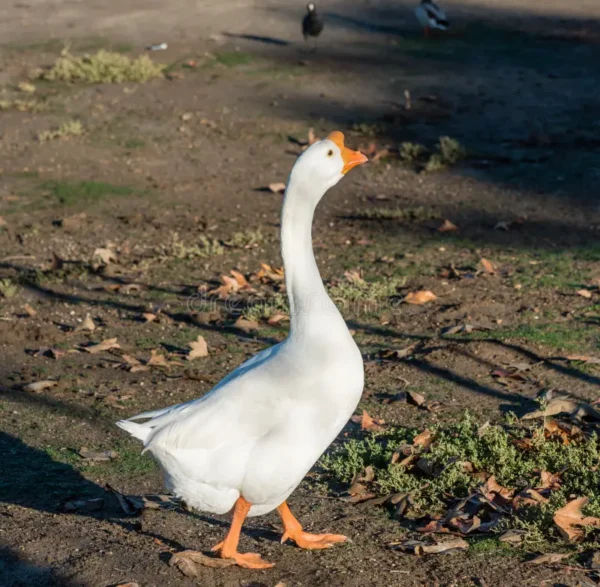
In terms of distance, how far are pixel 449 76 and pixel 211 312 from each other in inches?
349

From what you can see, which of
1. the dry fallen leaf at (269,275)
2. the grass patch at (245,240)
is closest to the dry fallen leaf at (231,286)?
the dry fallen leaf at (269,275)

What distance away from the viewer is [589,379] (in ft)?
19.6

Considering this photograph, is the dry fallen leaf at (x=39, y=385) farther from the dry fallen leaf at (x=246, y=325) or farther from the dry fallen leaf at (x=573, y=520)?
the dry fallen leaf at (x=573, y=520)

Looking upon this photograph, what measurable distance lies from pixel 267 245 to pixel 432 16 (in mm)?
9523

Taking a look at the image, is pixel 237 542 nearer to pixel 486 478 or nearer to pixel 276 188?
pixel 486 478

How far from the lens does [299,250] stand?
4312mm

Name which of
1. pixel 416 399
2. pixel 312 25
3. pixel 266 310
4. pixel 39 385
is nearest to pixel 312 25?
pixel 312 25

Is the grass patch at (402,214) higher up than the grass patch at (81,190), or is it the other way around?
the grass patch at (402,214)

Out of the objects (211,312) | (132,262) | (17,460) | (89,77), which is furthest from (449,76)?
(17,460)

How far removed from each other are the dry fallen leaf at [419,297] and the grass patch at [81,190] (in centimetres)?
453

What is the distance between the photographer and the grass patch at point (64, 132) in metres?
12.7

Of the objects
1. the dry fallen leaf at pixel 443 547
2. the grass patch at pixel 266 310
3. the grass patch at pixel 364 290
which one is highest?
the dry fallen leaf at pixel 443 547

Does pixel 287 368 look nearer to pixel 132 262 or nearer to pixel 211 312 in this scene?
pixel 211 312

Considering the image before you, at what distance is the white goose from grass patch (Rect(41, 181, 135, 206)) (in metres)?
6.97
